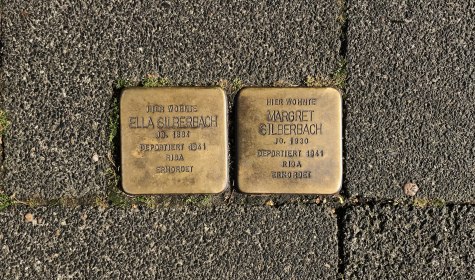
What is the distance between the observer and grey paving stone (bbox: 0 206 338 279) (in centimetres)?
212

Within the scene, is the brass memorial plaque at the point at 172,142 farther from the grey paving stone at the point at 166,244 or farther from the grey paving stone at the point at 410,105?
the grey paving stone at the point at 410,105

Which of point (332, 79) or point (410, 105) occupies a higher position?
point (332, 79)

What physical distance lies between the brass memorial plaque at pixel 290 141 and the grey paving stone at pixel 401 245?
224mm

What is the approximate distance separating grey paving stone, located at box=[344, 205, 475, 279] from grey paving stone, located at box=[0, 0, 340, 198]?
691 millimetres

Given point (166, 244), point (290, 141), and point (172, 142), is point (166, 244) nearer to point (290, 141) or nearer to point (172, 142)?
point (172, 142)

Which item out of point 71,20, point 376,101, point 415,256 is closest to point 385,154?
point 376,101

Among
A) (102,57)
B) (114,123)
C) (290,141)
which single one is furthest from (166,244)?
(102,57)

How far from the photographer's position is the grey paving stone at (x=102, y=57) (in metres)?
2.13

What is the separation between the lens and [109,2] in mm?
2156

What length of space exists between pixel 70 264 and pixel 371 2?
177 cm

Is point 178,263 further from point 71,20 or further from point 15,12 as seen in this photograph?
point 15,12

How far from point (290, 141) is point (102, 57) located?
2.99ft

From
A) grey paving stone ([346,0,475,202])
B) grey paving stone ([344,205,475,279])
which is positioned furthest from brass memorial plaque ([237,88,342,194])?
grey paving stone ([344,205,475,279])

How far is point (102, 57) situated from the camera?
Result: 2.14m
